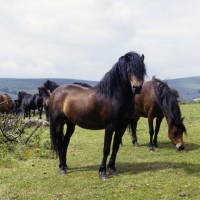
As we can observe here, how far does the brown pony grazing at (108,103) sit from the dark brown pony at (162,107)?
2364mm

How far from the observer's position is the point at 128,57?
6.62m

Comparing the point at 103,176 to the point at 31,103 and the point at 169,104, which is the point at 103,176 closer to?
the point at 169,104

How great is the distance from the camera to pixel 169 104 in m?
9.15

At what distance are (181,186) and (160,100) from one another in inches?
151

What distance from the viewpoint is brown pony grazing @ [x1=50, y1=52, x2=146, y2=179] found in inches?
260

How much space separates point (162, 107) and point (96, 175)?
3160mm

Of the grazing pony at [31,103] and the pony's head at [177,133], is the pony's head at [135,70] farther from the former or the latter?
the grazing pony at [31,103]

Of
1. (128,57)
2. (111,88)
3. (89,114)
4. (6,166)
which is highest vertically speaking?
(128,57)

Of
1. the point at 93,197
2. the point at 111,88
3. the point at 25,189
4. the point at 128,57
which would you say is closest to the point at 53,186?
the point at 25,189

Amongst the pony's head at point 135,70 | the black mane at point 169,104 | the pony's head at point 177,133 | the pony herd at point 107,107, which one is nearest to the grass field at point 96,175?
the pony's head at point 177,133

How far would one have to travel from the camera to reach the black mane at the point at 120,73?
649cm

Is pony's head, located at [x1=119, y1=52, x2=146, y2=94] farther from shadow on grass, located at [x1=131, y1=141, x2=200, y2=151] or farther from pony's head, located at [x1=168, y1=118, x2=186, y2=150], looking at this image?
shadow on grass, located at [x1=131, y1=141, x2=200, y2=151]

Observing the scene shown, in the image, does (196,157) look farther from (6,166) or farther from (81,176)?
(6,166)

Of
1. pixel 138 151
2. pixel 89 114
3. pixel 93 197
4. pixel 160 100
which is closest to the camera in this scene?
pixel 93 197
